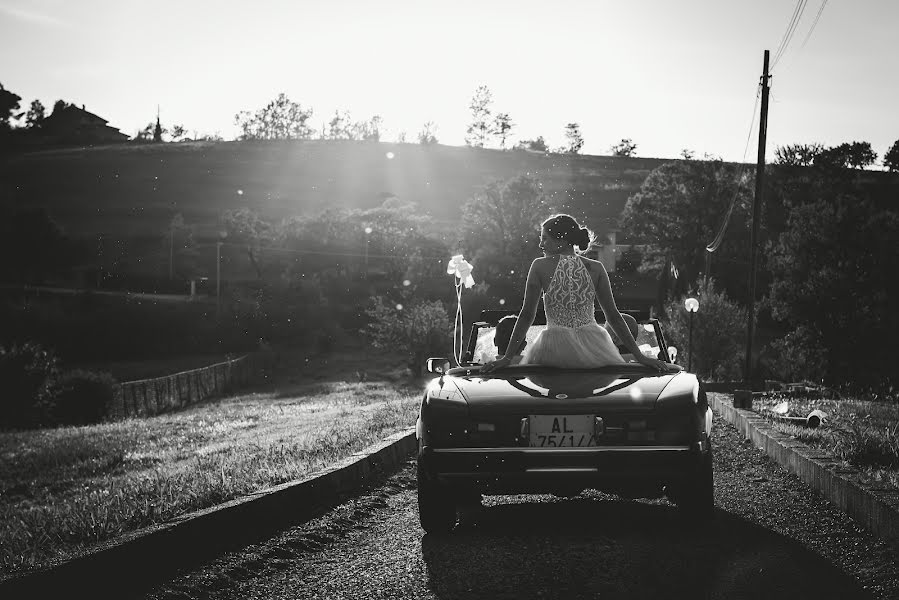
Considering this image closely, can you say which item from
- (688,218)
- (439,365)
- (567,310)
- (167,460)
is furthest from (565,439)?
(688,218)

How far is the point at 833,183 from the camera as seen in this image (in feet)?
263

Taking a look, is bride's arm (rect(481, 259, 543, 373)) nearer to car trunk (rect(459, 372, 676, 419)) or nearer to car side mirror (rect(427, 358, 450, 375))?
car trunk (rect(459, 372, 676, 419))

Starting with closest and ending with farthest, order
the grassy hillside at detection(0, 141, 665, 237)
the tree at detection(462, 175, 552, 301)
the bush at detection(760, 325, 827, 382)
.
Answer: the bush at detection(760, 325, 827, 382) < the tree at detection(462, 175, 552, 301) < the grassy hillside at detection(0, 141, 665, 237)

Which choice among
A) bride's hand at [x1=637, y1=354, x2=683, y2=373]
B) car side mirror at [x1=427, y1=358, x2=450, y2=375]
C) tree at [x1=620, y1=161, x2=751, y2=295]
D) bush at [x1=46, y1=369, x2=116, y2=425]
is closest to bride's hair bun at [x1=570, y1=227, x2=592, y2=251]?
bride's hand at [x1=637, y1=354, x2=683, y2=373]

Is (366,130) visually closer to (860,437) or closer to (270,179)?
(270,179)

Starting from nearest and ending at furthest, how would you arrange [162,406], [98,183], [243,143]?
[162,406]
[98,183]
[243,143]

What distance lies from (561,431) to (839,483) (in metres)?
2.76

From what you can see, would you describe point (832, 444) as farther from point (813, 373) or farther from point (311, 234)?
point (311, 234)

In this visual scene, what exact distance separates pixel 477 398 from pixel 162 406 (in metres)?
43.5

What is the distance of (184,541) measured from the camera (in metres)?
5.75

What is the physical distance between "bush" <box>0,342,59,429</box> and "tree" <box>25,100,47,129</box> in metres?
131

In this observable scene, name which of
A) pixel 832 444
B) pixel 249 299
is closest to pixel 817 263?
pixel 249 299

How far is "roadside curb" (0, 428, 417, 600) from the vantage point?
4742 millimetres

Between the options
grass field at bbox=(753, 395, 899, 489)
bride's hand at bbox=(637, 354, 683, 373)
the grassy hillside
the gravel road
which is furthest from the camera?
the grassy hillside
